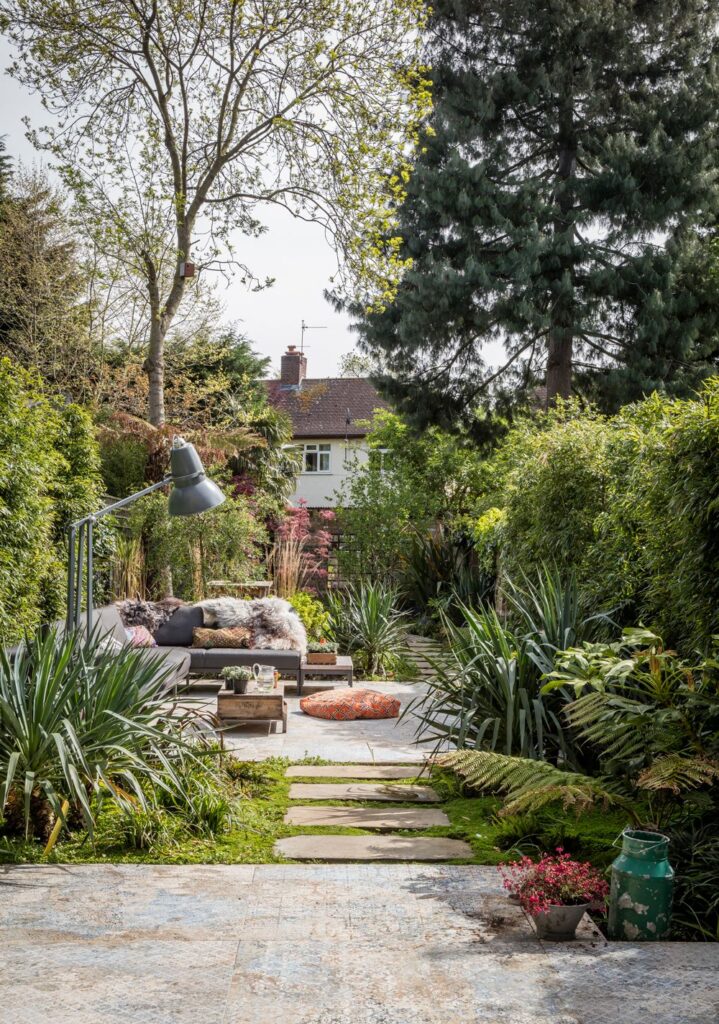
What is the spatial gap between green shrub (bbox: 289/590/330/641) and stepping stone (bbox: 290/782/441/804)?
4571 mm

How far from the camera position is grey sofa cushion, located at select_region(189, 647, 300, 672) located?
8.51m

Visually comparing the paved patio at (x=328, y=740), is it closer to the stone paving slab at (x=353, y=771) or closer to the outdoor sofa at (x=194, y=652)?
the stone paving slab at (x=353, y=771)

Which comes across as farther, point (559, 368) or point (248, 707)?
point (559, 368)

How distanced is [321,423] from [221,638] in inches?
742

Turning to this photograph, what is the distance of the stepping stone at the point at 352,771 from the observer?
19.2 feet

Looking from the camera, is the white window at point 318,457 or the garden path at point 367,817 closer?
the garden path at point 367,817

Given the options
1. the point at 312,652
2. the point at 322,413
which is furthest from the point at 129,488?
the point at 322,413

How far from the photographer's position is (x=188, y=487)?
4.94m

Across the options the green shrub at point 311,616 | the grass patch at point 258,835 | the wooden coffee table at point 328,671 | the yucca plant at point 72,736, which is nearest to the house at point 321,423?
the green shrub at point 311,616

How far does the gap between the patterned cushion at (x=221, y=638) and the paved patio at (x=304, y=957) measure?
4844mm

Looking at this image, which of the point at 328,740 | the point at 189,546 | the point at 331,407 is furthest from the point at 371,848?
the point at 331,407

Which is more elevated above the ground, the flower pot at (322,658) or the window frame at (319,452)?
the window frame at (319,452)

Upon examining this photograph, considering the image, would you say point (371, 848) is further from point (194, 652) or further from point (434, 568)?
point (434, 568)

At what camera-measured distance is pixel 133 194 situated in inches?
473
